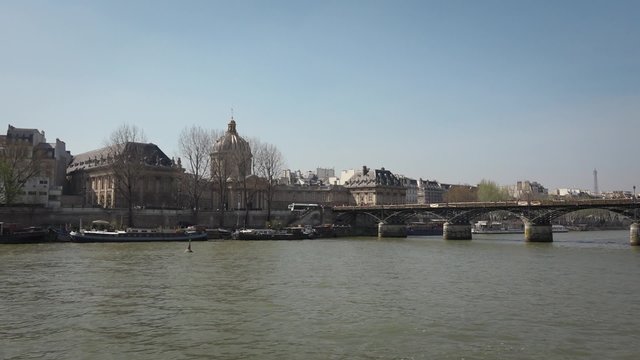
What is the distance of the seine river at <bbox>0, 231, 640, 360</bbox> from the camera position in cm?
1747

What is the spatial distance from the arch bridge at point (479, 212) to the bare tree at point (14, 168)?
52662 millimetres

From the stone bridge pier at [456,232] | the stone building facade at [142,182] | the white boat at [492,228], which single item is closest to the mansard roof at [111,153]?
the stone building facade at [142,182]

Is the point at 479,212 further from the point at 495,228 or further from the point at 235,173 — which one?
the point at 495,228

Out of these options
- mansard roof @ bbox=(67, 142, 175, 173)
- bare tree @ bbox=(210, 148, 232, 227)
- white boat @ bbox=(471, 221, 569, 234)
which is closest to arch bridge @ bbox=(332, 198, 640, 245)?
bare tree @ bbox=(210, 148, 232, 227)

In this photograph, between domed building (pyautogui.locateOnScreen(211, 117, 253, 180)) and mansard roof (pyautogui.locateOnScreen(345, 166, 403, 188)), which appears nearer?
domed building (pyautogui.locateOnScreen(211, 117, 253, 180))

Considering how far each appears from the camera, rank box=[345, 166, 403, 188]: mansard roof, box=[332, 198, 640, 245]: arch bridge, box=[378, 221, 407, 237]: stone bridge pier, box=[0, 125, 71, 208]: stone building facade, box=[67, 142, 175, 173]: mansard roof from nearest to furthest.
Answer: box=[332, 198, 640, 245]: arch bridge → box=[0, 125, 71, 208]: stone building facade → box=[378, 221, 407, 237]: stone bridge pier → box=[67, 142, 175, 173]: mansard roof → box=[345, 166, 403, 188]: mansard roof

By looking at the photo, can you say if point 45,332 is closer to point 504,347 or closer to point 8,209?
point 504,347

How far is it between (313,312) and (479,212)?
74756 millimetres

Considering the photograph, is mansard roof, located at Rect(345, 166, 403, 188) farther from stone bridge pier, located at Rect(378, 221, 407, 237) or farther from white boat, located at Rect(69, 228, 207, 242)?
white boat, located at Rect(69, 228, 207, 242)

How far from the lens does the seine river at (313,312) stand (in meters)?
17.5

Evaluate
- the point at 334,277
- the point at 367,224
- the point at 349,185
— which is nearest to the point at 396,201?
the point at 349,185

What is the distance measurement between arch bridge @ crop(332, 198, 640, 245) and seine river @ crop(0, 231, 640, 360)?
3970cm

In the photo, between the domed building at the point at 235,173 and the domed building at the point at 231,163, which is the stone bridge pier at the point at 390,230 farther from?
the domed building at the point at 231,163

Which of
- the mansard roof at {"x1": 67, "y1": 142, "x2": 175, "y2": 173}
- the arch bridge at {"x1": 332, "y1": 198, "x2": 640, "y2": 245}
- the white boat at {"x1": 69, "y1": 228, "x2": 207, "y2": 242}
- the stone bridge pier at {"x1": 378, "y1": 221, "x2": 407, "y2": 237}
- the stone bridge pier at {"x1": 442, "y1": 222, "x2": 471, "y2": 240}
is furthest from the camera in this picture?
the mansard roof at {"x1": 67, "y1": 142, "x2": 175, "y2": 173}
